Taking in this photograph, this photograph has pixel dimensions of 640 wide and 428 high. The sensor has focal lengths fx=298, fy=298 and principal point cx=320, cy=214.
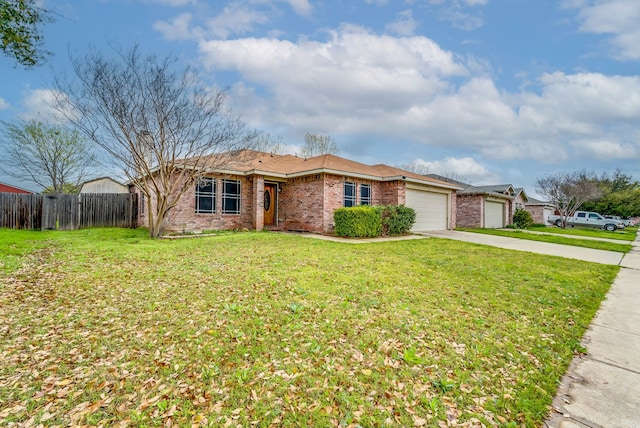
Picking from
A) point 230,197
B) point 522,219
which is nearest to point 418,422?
point 230,197

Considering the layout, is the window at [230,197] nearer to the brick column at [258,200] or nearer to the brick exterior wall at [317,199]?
the brick column at [258,200]

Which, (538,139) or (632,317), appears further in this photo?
(538,139)

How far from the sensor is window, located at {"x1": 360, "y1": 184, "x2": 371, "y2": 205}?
1470cm

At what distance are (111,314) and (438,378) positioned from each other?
3.95m

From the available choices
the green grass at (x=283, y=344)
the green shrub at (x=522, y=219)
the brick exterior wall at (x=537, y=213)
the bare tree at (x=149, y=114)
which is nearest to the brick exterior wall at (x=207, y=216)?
the bare tree at (x=149, y=114)

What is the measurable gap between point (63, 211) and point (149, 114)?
7.13 m

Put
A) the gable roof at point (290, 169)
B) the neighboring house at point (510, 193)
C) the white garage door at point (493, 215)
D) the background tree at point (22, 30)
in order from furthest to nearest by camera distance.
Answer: the neighboring house at point (510, 193), the white garage door at point (493, 215), the gable roof at point (290, 169), the background tree at point (22, 30)

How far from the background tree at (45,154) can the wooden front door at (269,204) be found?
44.4 ft

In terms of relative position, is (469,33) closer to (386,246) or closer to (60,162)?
(386,246)

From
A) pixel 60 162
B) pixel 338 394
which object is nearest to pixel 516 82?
pixel 338 394

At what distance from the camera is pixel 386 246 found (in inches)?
391

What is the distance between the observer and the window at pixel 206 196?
13.1m

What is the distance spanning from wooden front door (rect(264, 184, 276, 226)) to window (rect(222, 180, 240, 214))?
4.87ft

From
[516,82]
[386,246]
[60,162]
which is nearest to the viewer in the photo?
[386,246]
